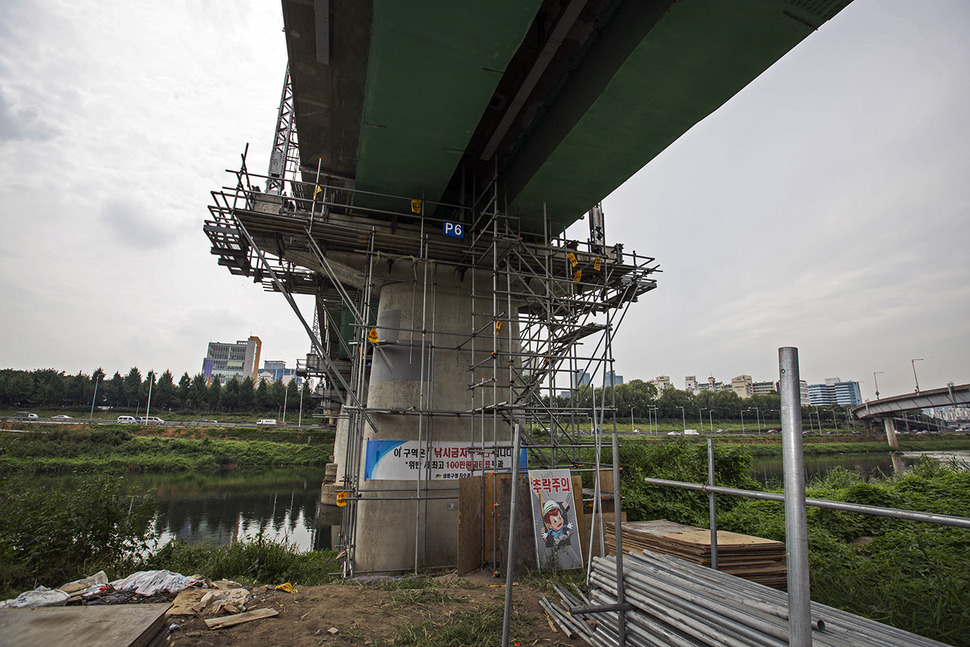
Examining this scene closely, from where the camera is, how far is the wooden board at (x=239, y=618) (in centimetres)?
554

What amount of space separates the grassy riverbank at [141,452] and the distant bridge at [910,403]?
54414mm

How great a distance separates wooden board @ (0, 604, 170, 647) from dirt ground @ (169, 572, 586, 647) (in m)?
1.78

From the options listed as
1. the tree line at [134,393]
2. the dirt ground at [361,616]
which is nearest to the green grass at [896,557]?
the dirt ground at [361,616]

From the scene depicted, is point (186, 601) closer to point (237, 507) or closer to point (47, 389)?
point (237, 507)

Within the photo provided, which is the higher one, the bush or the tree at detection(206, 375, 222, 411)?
the tree at detection(206, 375, 222, 411)

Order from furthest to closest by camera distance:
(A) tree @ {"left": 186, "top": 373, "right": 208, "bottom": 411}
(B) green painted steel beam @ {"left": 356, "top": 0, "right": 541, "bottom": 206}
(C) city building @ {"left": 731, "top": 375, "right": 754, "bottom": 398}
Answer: (C) city building @ {"left": 731, "top": 375, "right": 754, "bottom": 398}
(A) tree @ {"left": 186, "top": 373, "right": 208, "bottom": 411}
(B) green painted steel beam @ {"left": 356, "top": 0, "right": 541, "bottom": 206}

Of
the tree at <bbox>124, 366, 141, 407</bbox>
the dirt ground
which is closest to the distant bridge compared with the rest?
the dirt ground

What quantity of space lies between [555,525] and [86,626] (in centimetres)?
690

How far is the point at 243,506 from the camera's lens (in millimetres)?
26812

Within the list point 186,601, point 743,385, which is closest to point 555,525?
point 186,601

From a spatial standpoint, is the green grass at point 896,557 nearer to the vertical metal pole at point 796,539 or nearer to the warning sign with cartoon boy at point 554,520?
the warning sign with cartoon boy at point 554,520

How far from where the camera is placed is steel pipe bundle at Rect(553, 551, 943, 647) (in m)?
3.16

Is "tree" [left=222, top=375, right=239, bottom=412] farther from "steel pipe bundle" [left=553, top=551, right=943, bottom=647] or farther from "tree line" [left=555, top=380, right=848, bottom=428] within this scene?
"steel pipe bundle" [left=553, top=551, right=943, bottom=647]

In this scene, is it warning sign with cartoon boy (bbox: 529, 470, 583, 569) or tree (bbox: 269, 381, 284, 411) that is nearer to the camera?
warning sign with cartoon boy (bbox: 529, 470, 583, 569)
